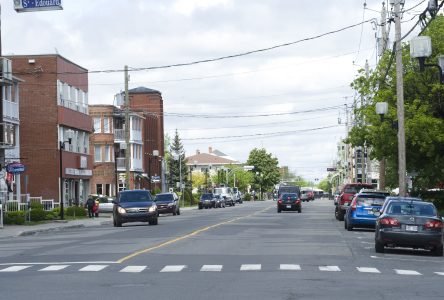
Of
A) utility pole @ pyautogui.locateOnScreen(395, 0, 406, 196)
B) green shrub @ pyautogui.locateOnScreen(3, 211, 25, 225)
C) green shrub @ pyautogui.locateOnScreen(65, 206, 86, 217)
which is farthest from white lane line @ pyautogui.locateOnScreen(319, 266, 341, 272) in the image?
green shrub @ pyautogui.locateOnScreen(65, 206, 86, 217)

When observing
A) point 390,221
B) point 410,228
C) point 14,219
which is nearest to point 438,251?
point 410,228

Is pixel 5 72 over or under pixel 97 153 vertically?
over

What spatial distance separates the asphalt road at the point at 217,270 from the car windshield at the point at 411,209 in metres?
1.15

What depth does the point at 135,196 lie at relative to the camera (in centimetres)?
4328

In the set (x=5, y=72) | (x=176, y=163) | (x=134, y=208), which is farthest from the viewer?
(x=176, y=163)

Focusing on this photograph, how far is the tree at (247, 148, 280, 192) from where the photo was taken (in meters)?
188

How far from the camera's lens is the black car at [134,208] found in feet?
139

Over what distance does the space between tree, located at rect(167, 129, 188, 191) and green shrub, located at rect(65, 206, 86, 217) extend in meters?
71.1

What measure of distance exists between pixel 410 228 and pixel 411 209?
70 centimetres

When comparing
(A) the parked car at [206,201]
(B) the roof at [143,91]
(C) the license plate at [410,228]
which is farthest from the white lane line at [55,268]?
(B) the roof at [143,91]

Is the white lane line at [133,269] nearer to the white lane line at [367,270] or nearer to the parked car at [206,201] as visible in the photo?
the white lane line at [367,270]

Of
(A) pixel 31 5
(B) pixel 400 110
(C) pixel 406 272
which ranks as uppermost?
(A) pixel 31 5

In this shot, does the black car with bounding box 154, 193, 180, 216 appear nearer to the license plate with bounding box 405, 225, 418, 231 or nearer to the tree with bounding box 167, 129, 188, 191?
the license plate with bounding box 405, 225, 418, 231

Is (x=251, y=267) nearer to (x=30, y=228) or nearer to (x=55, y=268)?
(x=55, y=268)
